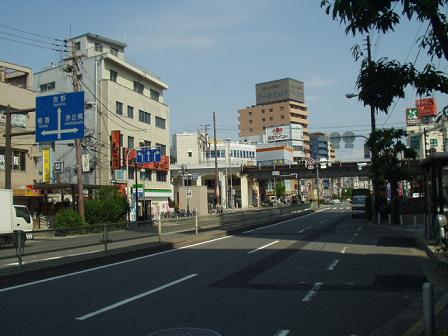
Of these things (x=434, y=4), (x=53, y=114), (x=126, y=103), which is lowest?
(x=434, y=4)

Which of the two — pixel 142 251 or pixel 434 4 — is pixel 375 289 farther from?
pixel 142 251

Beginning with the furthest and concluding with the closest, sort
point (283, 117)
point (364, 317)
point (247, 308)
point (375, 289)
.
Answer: point (283, 117) → point (375, 289) → point (247, 308) → point (364, 317)

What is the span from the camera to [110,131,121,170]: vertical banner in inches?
2111

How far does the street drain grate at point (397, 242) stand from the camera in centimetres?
2170

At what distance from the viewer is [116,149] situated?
176 ft

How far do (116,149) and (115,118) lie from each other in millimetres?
4790

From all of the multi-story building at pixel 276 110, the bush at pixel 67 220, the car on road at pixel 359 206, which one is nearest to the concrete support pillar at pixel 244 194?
the car on road at pixel 359 206

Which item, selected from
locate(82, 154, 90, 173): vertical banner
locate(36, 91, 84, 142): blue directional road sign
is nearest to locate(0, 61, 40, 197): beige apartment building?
locate(82, 154, 90, 173): vertical banner

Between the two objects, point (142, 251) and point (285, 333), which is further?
point (142, 251)

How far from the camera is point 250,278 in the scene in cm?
1270

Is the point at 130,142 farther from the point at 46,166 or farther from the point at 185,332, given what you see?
the point at 185,332

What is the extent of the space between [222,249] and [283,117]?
147442mm

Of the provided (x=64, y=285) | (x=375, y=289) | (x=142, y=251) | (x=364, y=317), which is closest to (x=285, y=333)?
(x=364, y=317)

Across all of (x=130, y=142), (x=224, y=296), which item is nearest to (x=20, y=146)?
(x=130, y=142)
